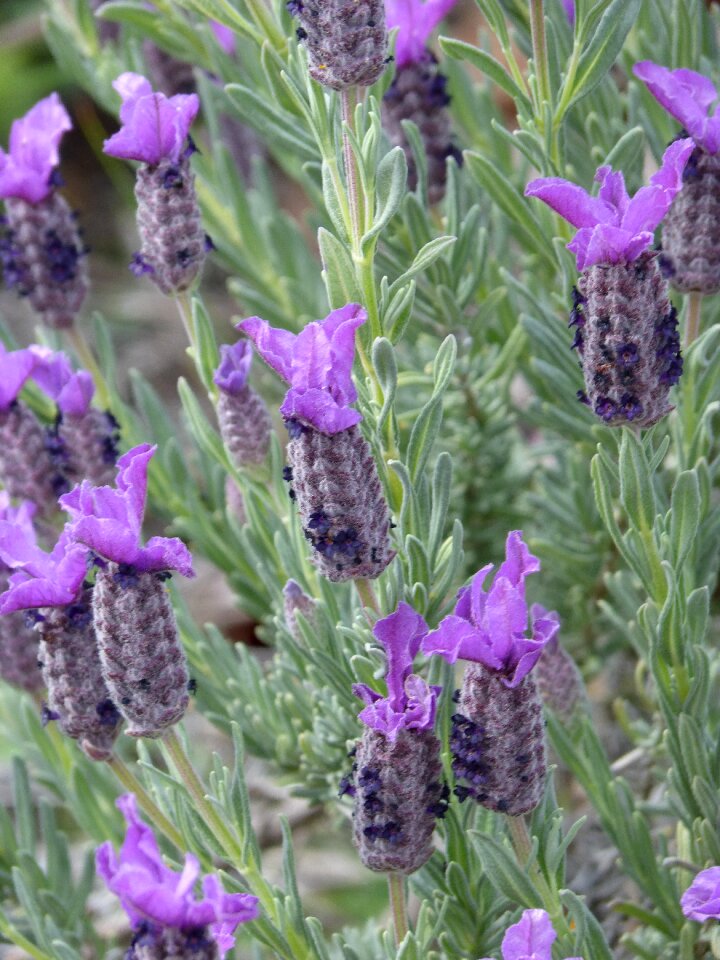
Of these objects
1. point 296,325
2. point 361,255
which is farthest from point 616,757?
point 361,255

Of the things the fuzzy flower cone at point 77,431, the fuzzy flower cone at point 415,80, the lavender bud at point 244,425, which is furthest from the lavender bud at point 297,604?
the fuzzy flower cone at point 415,80

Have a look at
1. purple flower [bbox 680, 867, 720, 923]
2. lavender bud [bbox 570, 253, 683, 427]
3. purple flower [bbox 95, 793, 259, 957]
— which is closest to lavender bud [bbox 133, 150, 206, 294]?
lavender bud [bbox 570, 253, 683, 427]

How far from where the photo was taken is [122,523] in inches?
30.3

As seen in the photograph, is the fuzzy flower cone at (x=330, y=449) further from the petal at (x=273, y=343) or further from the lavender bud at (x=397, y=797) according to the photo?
the lavender bud at (x=397, y=797)

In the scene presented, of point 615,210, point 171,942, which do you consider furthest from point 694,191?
point 171,942

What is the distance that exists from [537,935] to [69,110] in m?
2.73

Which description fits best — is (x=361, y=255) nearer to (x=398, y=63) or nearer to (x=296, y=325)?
(x=398, y=63)

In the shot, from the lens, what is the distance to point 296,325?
4.76 ft

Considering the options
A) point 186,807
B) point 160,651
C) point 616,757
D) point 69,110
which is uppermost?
point 69,110

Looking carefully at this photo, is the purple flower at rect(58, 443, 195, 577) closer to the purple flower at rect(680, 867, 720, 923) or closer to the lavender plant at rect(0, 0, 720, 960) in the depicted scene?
the lavender plant at rect(0, 0, 720, 960)

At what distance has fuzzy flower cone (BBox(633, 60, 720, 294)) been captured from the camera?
0.90m

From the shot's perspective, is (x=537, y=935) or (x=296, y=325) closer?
(x=537, y=935)

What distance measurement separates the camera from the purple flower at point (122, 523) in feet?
2.49

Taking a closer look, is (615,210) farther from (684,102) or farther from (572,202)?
(684,102)
